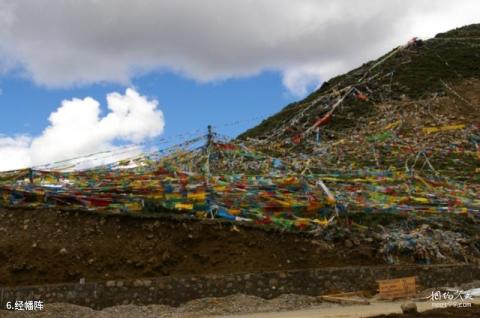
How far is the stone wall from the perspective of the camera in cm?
1089

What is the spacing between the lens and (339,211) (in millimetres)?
14273

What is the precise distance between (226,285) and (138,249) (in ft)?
7.07

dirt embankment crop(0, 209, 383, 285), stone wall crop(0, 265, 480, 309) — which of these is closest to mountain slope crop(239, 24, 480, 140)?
dirt embankment crop(0, 209, 383, 285)

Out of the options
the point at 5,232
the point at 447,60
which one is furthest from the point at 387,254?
the point at 447,60

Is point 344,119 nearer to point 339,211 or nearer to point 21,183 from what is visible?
point 339,211

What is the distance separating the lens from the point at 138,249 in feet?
40.6

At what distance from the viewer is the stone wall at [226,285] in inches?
429

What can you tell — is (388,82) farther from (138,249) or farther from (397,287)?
(138,249)

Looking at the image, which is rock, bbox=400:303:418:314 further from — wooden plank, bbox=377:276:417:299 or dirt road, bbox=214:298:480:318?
wooden plank, bbox=377:276:417:299

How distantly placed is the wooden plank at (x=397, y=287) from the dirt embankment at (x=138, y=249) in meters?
0.99

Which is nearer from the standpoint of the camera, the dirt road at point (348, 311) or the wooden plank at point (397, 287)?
the dirt road at point (348, 311)

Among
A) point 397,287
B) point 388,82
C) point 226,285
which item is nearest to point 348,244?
point 397,287

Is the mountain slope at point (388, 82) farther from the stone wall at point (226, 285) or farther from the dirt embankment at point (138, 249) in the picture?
the stone wall at point (226, 285)

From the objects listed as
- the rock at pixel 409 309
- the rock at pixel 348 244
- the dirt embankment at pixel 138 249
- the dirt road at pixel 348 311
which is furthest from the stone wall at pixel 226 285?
the rock at pixel 409 309
